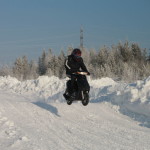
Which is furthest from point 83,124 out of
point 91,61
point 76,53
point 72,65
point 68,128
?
point 91,61

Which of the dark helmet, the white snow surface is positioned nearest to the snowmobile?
the dark helmet

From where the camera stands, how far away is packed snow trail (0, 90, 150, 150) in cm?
706

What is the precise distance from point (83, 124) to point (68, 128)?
812 millimetres

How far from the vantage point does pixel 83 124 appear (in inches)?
370

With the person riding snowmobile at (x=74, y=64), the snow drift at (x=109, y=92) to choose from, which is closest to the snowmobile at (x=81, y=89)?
the person riding snowmobile at (x=74, y=64)

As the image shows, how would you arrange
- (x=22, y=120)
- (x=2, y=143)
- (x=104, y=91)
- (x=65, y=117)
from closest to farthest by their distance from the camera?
(x=2, y=143)
(x=22, y=120)
(x=65, y=117)
(x=104, y=91)

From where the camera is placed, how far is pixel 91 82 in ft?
59.3

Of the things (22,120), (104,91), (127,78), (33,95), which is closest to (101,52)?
(127,78)

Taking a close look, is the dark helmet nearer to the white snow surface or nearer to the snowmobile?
the snowmobile

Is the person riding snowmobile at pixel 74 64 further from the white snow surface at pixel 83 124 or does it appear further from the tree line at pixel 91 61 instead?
the tree line at pixel 91 61

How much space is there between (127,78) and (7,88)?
8628mm

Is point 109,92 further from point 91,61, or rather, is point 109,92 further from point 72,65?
point 91,61

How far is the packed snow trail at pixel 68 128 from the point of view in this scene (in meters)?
7.06

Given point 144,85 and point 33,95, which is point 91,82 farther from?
point 144,85
